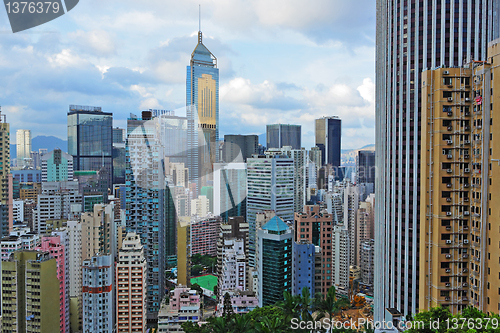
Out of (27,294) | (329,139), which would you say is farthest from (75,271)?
(329,139)

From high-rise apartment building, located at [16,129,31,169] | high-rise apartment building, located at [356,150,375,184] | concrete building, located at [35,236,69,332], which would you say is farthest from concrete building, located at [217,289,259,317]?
high-rise apartment building, located at [16,129,31,169]

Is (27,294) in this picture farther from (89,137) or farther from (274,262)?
(89,137)

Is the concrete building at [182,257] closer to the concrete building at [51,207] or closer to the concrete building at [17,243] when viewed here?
the concrete building at [17,243]

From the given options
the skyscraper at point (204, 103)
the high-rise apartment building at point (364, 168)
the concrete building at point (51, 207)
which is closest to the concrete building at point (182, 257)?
the skyscraper at point (204, 103)

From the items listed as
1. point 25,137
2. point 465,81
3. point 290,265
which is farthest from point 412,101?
point 25,137

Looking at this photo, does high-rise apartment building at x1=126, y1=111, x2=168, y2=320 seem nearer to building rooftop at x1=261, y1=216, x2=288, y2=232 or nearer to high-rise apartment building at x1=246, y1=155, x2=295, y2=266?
building rooftop at x1=261, y1=216, x2=288, y2=232
